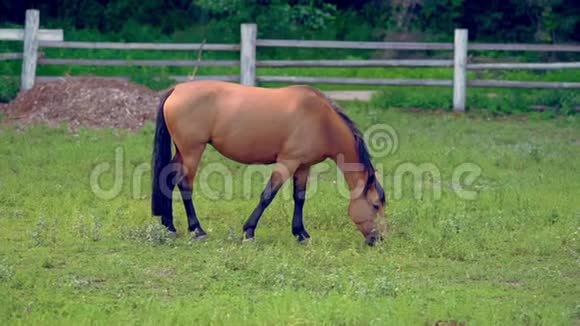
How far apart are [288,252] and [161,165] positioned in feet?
4.68

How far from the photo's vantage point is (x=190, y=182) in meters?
9.45

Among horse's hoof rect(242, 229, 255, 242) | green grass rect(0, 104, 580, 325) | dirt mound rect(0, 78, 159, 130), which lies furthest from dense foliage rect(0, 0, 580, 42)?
horse's hoof rect(242, 229, 255, 242)

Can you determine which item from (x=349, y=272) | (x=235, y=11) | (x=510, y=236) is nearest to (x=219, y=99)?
(x=349, y=272)

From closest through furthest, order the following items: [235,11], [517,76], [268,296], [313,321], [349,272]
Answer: [313,321], [268,296], [349,272], [517,76], [235,11]

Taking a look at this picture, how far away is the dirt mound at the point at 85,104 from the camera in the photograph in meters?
14.9

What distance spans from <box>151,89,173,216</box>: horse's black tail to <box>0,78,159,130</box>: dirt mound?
5313mm

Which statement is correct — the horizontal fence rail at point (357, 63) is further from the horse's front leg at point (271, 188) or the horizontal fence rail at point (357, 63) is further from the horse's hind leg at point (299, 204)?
the horse's front leg at point (271, 188)

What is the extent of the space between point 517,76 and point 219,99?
11.6 meters

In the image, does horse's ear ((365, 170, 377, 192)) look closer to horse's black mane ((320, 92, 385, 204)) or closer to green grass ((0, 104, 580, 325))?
horse's black mane ((320, 92, 385, 204))

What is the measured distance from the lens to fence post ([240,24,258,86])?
1744cm

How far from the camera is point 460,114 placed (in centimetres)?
1700

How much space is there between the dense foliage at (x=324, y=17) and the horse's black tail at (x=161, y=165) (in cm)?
1218

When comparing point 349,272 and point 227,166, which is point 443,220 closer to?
point 349,272

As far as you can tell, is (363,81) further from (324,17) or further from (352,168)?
(352,168)
